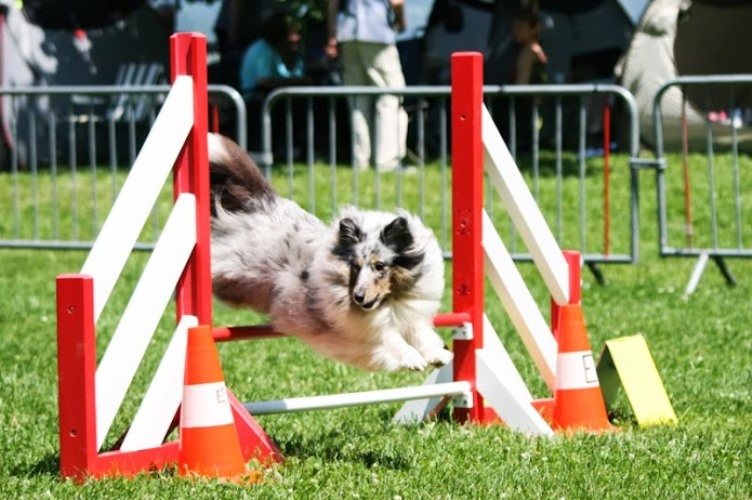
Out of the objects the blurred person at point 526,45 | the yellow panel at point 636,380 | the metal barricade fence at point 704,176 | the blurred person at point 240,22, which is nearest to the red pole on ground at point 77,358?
the yellow panel at point 636,380

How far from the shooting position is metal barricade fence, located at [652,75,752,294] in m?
9.84

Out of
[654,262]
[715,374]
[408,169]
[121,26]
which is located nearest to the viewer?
[715,374]

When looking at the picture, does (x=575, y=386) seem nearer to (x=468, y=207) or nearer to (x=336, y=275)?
(x=468, y=207)

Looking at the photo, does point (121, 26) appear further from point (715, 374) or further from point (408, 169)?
point (715, 374)

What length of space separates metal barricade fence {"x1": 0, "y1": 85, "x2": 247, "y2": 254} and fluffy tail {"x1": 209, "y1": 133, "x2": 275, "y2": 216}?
14.2 ft

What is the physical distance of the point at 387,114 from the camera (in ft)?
36.6

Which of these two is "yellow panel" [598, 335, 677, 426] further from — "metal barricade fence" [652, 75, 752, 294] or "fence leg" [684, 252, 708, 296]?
"metal barricade fence" [652, 75, 752, 294]

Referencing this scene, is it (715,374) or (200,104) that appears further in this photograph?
(715,374)

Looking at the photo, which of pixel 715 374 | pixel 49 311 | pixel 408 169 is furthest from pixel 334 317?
pixel 408 169

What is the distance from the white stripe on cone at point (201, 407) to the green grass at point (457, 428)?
0.20m

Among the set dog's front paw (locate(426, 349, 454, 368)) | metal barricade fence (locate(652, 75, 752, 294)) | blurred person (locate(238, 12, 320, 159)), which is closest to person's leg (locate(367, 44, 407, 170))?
metal barricade fence (locate(652, 75, 752, 294))

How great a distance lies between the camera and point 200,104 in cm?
478

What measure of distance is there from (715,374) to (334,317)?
2.49 meters

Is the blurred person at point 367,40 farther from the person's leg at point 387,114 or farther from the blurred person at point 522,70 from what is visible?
the blurred person at point 522,70
